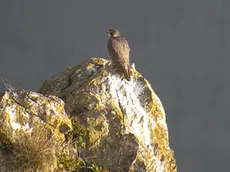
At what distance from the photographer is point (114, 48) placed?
38.8 ft

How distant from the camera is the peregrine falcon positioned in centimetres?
1020

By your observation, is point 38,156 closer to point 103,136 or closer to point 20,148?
point 20,148

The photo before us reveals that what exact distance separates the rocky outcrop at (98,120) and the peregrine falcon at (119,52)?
0.15m

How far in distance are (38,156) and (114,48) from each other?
4.19 meters

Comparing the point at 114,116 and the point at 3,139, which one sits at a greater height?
the point at 114,116

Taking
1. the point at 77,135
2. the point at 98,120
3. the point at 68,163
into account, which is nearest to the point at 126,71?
the point at 98,120

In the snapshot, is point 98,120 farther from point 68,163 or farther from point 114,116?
point 68,163

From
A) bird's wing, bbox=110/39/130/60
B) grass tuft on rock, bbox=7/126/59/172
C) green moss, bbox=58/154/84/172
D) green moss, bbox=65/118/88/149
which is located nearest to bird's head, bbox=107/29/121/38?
bird's wing, bbox=110/39/130/60

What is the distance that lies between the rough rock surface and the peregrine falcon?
131 millimetres

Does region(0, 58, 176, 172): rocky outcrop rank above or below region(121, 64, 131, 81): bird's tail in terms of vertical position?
below

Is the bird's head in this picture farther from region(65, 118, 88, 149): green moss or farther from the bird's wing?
region(65, 118, 88, 149): green moss

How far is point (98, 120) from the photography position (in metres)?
8.96

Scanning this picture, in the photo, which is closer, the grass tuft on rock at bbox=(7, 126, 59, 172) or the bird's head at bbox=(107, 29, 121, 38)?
the grass tuft on rock at bbox=(7, 126, 59, 172)

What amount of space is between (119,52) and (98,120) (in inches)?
112
